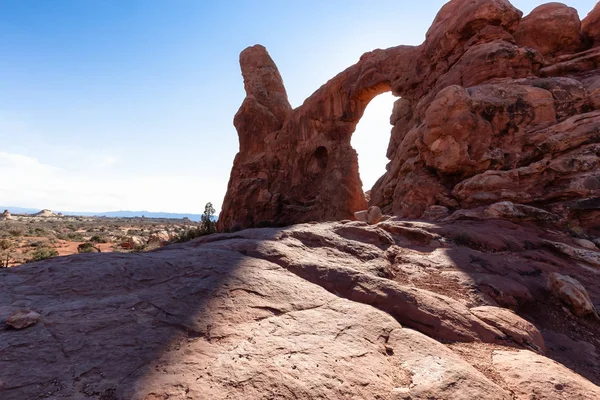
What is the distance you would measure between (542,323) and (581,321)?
2.05ft

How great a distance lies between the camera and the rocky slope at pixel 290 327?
75.3 inches

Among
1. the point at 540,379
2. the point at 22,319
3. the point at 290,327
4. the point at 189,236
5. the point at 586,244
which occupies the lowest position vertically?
the point at 189,236

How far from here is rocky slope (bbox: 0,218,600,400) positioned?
1.91 metres

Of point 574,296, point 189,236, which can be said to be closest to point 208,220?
point 189,236

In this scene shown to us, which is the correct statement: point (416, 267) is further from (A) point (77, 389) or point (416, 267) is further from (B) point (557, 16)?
(B) point (557, 16)

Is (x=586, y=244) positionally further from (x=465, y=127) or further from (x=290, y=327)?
(x=290, y=327)

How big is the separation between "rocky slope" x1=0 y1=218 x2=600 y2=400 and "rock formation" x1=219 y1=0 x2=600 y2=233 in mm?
4176

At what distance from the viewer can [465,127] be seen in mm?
9492

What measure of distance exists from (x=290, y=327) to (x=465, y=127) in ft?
30.3

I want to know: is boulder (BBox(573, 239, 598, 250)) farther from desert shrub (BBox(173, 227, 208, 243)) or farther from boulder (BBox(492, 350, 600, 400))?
desert shrub (BBox(173, 227, 208, 243))

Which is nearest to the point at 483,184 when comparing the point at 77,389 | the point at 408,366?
the point at 408,366

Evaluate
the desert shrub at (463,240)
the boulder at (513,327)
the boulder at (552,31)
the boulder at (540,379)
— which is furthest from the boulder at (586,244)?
the boulder at (552,31)

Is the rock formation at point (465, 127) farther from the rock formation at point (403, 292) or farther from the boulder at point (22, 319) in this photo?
the boulder at point (22, 319)

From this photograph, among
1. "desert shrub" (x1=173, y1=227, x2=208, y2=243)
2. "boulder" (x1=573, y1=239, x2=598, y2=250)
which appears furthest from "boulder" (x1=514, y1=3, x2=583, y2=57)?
"desert shrub" (x1=173, y1=227, x2=208, y2=243)
